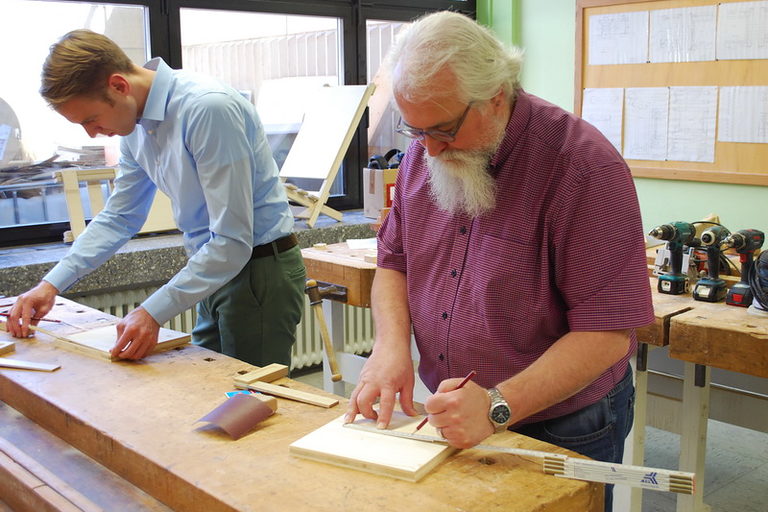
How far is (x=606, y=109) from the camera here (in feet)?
14.9

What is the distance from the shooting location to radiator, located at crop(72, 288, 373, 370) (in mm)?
3424

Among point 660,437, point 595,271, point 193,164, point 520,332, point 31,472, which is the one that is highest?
point 193,164

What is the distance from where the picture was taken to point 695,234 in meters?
2.62

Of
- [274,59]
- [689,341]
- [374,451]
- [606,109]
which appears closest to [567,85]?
[606,109]

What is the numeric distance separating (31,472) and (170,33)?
2.82 meters

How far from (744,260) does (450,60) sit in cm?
152

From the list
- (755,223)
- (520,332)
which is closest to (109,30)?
(520,332)

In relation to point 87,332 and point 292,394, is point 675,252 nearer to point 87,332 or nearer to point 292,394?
point 292,394

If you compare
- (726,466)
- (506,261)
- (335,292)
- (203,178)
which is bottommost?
(726,466)

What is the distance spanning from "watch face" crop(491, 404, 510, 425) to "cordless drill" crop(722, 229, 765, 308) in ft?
4.38

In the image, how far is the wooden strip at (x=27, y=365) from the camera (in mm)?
1697

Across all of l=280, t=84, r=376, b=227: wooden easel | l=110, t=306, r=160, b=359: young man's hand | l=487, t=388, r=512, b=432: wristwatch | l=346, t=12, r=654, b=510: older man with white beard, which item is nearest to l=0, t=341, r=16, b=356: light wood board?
l=110, t=306, r=160, b=359: young man's hand

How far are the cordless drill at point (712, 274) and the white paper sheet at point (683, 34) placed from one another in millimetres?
2016

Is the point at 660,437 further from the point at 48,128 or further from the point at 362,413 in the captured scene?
the point at 48,128
